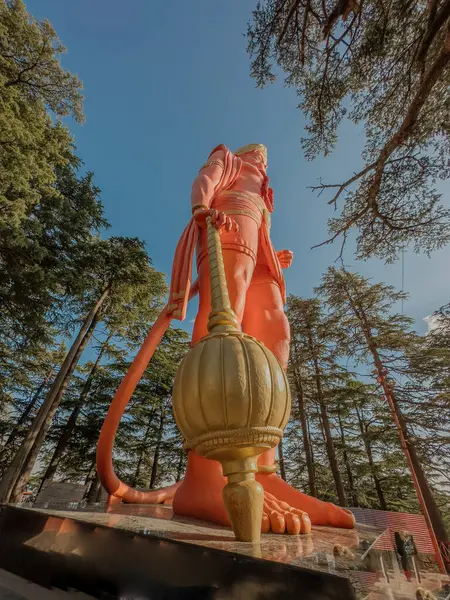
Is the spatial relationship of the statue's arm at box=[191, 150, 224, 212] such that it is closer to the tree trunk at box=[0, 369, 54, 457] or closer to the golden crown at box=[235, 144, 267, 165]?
the golden crown at box=[235, 144, 267, 165]

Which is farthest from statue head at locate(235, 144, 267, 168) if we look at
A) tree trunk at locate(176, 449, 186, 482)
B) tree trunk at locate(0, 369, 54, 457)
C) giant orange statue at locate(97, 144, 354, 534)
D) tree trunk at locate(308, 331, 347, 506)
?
tree trunk at locate(0, 369, 54, 457)

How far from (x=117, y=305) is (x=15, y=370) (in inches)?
232

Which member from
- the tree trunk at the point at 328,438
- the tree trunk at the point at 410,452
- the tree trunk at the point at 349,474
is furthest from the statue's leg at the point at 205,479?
the tree trunk at the point at 349,474

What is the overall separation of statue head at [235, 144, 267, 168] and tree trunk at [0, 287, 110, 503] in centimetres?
715

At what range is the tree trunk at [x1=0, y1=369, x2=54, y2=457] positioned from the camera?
40.3ft

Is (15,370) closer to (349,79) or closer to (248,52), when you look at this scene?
(248,52)

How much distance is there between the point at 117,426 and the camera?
1.94 meters

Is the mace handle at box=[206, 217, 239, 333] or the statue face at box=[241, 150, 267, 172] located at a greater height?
the statue face at box=[241, 150, 267, 172]

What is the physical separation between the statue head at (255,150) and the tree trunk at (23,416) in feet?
45.3

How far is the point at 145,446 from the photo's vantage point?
40.3 feet

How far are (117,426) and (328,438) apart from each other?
10.4m

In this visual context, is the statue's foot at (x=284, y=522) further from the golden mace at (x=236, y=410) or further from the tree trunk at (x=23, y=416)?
the tree trunk at (x=23, y=416)

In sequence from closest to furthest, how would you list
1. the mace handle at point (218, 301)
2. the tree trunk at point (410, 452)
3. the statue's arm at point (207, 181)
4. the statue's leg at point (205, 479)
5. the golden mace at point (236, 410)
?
the golden mace at point (236, 410)
the mace handle at point (218, 301)
the statue's leg at point (205, 479)
the statue's arm at point (207, 181)
the tree trunk at point (410, 452)

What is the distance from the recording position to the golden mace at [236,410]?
0.74 m
